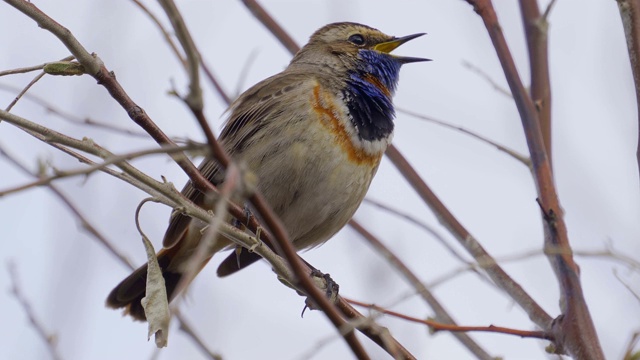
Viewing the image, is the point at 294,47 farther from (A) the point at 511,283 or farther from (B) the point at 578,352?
(B) the point at 578,352

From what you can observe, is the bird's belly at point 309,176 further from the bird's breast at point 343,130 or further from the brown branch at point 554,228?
the brown branch at point 554,228

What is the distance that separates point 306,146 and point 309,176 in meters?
0.18

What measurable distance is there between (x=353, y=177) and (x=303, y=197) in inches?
13.6

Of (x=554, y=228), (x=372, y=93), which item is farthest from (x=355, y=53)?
(x=554, y=228)

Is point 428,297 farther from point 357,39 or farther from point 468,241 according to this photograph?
point 357,39

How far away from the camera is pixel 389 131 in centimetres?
551

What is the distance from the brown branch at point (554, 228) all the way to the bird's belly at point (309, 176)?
151 centimetres

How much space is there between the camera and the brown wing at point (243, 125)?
541 cm

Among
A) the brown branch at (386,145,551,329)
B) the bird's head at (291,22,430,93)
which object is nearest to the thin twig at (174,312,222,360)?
the brown branch at (386,145,551,329)

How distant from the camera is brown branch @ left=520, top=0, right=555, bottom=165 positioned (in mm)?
4027

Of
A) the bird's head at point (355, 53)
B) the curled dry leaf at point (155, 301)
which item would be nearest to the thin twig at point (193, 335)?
the curled dry leaf at point (155, 301)

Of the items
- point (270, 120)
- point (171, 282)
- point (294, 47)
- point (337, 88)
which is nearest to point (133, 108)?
point (294, 47)

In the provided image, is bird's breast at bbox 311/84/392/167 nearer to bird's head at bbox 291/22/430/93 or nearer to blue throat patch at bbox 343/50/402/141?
blue throat patch at bbox 343/50/402/141

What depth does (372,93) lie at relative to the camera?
572 cm
